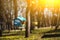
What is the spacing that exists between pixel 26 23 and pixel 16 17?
0.51 metres

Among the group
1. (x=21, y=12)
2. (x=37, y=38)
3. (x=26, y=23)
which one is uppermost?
(x=21, y=12)

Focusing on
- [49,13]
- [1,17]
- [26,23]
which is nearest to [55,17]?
[49,13]

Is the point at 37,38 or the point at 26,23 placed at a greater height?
the point at 26,23

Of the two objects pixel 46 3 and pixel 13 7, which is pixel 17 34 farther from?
pixel 46 3

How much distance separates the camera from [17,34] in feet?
25.6

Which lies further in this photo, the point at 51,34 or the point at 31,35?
the point at 51,34

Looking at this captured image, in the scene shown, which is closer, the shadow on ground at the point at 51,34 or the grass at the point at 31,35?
the grass at the point at 31,35

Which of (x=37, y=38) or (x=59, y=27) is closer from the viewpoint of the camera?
(x=37, y=38)

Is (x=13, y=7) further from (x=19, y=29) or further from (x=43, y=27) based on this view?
(x=43, y=27)

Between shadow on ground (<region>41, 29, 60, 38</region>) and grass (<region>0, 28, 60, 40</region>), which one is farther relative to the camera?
shadow on ground (<region>41, 29, 60, 38</region>)

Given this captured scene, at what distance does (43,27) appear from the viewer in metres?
7.63

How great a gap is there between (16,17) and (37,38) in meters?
1.27

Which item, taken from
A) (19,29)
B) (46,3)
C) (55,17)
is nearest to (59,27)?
(55,17)

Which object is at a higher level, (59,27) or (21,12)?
(21,12)
